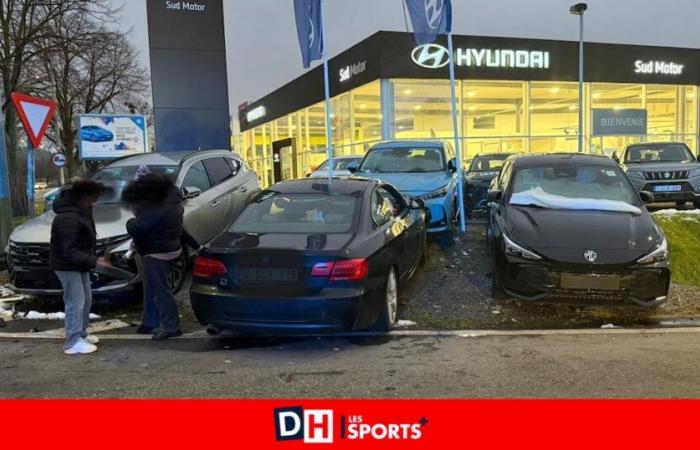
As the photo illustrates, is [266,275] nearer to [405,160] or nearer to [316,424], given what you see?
[316,424]

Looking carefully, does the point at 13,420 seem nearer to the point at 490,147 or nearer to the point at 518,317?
the point at 518,317

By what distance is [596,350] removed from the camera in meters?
5.07

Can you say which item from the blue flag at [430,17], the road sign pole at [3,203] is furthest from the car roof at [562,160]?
the road sign pole at [3,203]

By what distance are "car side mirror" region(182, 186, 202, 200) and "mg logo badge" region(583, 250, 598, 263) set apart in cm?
489

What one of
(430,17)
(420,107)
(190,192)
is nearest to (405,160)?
(430,17)

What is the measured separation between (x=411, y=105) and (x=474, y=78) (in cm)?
279

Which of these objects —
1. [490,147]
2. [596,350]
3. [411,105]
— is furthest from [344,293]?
[490,147]

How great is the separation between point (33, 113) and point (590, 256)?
877cm

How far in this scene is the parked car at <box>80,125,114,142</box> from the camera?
17672mm

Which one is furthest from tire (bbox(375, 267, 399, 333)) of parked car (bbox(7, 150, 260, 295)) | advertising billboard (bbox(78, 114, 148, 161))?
advertising billboard (bbox(78, 114, 148, 161))

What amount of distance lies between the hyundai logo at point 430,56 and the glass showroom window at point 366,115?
1840 mm

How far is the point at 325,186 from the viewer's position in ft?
20.0

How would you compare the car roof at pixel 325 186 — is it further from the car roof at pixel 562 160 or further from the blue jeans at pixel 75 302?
the car roof at pixel 562 160

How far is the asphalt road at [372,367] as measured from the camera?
4211 millimetres
